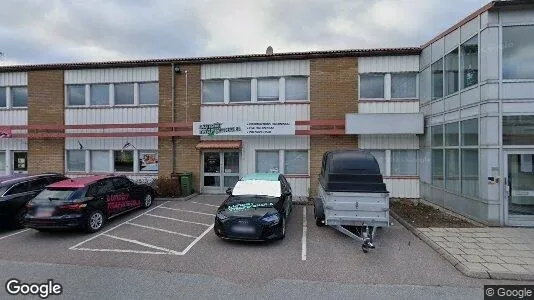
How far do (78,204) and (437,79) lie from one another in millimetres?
12470

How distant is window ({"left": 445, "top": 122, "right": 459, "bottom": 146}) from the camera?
988cm

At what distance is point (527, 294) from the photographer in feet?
15.6

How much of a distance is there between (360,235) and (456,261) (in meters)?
2.13

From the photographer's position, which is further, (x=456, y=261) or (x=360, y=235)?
(x=360, y=235)

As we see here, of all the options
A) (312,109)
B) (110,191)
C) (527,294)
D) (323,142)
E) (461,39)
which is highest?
(461,39)

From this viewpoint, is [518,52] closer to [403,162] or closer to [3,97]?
[403,162]

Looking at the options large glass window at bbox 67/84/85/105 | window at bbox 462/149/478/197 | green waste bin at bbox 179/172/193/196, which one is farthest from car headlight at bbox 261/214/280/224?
large glass window at bbox 67/84/85/105

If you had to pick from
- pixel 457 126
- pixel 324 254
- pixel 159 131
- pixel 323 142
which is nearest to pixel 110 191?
pixel 159 131

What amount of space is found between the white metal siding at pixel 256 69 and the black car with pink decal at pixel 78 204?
6.32 metres

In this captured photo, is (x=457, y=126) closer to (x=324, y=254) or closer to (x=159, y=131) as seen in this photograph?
(x=324, y=254)

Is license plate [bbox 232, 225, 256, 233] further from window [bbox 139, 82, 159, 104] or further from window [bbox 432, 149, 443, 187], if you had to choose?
window [bbox 139, 82, 159, 104]

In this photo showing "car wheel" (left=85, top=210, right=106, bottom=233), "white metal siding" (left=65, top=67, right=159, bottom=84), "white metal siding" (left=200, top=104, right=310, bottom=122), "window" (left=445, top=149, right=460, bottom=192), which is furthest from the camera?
"white metal siding" (left=65, top=67, right=159, bottom=84)

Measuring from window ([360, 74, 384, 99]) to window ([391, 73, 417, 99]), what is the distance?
489mm

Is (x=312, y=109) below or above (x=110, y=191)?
above
